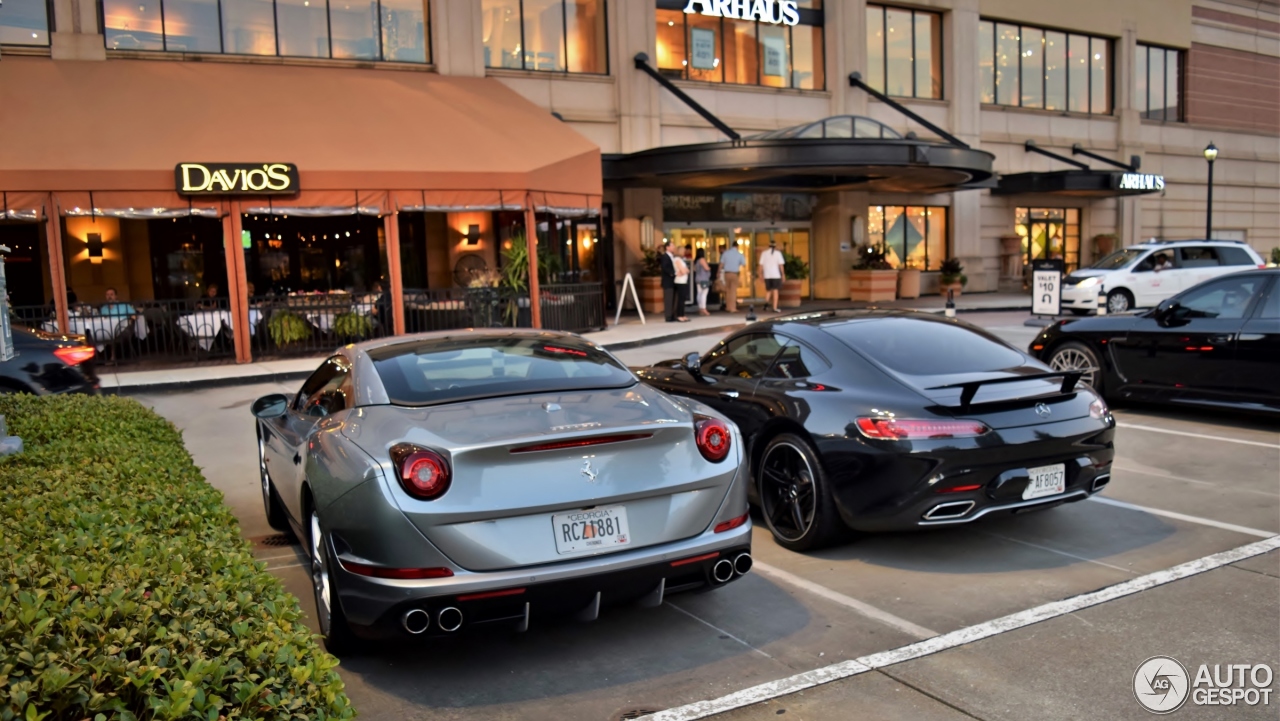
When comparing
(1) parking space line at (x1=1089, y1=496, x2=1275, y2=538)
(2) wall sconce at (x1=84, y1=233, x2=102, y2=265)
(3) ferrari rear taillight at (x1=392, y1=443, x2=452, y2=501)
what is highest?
(2) wall sconce at (x1=84, y1=233, x2=102, y2=265)

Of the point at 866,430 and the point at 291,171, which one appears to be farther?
the point at 291,171

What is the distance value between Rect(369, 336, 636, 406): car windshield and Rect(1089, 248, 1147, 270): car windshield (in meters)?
20.9

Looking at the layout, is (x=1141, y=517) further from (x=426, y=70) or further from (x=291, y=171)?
(x=426, y=70)

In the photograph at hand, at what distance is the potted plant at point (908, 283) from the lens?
29.6 m

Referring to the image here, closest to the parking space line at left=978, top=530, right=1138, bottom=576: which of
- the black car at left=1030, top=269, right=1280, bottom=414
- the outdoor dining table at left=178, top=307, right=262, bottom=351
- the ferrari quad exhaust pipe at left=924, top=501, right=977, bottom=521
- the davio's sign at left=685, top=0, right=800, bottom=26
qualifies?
the ferrari quad exhaust pipe at left=924, top=501, right=977, bottom=521

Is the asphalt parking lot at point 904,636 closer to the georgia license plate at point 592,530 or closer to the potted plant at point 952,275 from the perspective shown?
the georgia license plate at point 592,530

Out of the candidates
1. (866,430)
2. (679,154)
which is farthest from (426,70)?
(866,430)

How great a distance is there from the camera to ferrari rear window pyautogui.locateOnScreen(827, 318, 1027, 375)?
6133 millimetres

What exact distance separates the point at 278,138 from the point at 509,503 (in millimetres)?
15630

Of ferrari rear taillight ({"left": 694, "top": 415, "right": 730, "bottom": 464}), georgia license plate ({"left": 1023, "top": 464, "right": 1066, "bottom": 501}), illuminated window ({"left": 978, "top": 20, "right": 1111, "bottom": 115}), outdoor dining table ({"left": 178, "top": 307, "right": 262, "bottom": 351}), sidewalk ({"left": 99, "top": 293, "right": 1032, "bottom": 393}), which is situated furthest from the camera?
illuminated window ({"left": 978, "top": 20, "right": 1111, "bottom": 115})

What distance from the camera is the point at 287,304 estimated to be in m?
17.6

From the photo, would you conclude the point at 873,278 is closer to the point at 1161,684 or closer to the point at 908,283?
the point at 908,283

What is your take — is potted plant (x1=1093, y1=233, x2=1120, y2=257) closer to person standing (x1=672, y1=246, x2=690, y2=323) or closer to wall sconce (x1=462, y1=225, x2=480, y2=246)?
person standing (x1=672, y1=246, x2=690, y2=323)

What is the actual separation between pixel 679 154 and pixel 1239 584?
1903cm
